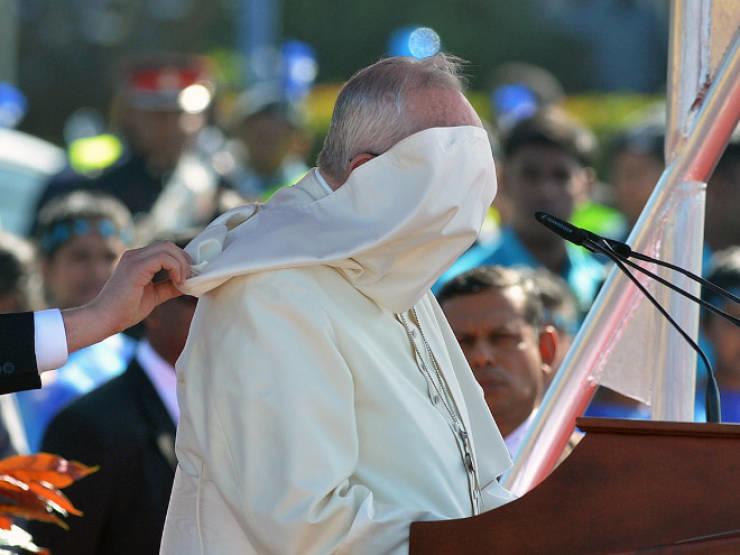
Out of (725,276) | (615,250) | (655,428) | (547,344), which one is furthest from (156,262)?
(725,276)

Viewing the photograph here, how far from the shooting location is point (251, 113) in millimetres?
11016

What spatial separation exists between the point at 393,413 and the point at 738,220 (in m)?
5.51

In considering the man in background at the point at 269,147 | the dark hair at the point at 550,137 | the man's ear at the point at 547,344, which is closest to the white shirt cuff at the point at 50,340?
the man's ear at the point at 547,344

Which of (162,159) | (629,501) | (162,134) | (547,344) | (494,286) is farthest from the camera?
(162,134)

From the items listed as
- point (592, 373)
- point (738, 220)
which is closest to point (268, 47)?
point (738, 220)

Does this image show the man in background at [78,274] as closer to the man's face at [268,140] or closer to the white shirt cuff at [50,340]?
the white shirt cuff at [50,340]

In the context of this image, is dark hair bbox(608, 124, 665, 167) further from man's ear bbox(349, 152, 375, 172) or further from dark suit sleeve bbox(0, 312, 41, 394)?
dark suit sleeve bbox(0, 312, 41, 394)

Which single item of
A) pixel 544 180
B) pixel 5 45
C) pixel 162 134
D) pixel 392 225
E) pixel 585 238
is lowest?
pixel 544 180

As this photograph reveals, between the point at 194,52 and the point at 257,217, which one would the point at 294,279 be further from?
the point at 194,52

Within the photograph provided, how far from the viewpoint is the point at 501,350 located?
15.8 ft

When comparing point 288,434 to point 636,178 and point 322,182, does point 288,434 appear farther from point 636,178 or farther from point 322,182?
point 636,178

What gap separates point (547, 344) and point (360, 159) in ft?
7.23

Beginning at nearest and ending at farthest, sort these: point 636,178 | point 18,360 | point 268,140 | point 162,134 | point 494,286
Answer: point 18,360 < point 494,286 < point 636,178 < point 162,134 < point 268,140

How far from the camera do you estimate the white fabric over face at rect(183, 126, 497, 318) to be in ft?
9.52
